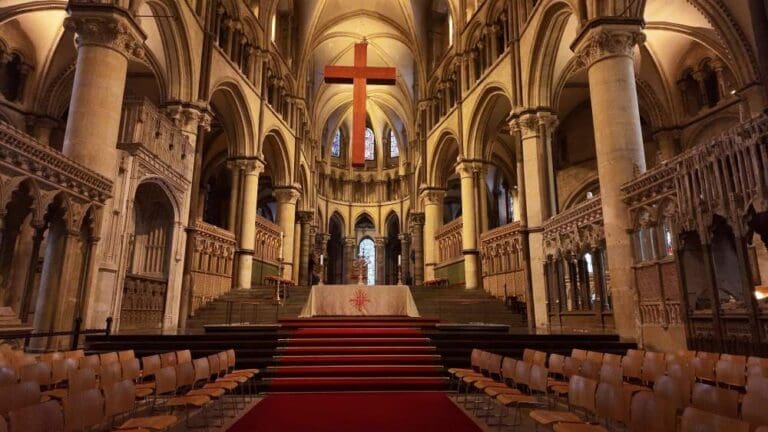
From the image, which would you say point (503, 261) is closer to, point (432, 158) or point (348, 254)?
point (432, 158)

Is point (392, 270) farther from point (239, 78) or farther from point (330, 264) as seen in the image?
point (239, 78)

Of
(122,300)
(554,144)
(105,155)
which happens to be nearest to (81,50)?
(105,155)

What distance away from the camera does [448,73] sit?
2092cm

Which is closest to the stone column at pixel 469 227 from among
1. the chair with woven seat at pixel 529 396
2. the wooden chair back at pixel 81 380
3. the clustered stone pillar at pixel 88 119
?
the clustered stone pillar at pixel 88 119

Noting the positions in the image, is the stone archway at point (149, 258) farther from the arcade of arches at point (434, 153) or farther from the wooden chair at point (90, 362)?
the wooden chair at point (90, 362)

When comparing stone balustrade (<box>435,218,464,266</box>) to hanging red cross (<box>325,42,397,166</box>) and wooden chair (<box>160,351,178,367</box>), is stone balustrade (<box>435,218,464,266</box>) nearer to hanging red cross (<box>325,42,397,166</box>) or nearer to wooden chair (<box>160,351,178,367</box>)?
hanging red cross (<box>325,42,397,166</box>)

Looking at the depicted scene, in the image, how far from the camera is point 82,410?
3.22 metres


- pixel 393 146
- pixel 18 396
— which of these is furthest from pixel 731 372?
pixel 393 146

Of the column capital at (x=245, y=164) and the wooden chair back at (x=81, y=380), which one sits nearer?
the wooden chair back at (x=81, y=380)

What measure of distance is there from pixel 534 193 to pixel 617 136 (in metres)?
4.49

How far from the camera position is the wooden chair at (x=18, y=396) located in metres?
3.33

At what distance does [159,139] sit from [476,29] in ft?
42.9

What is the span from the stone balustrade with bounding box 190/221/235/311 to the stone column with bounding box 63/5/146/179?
→ 4.14 meters

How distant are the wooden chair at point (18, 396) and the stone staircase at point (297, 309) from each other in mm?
8042
